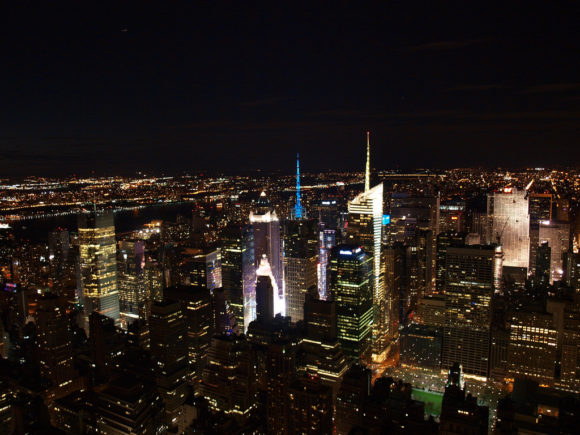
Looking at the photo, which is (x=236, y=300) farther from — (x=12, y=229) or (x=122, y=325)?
(x=12, y=229)

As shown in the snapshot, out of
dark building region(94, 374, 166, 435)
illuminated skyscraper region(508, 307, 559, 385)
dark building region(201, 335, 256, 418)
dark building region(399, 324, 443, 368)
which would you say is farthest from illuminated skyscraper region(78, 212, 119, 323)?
illuminated skyscraper region(508, 307, 559, 385)

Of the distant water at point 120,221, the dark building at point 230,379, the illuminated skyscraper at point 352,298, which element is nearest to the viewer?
the dark building at point 230,379

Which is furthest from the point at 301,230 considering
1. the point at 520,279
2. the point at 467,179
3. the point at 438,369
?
the point at 467,179

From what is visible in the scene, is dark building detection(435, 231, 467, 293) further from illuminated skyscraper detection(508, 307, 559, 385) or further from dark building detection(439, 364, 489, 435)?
dark building detection(439, 364, 489, 435)

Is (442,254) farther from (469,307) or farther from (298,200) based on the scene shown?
(298,200)

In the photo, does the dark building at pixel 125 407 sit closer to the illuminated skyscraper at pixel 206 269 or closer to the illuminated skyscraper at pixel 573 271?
the illuminated skyscraper at pixel 206 269

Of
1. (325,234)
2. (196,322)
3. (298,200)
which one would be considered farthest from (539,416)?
(298,200)

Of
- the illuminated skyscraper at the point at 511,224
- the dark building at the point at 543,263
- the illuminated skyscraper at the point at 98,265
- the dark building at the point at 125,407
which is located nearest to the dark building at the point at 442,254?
the dark building at the point at 543,263
